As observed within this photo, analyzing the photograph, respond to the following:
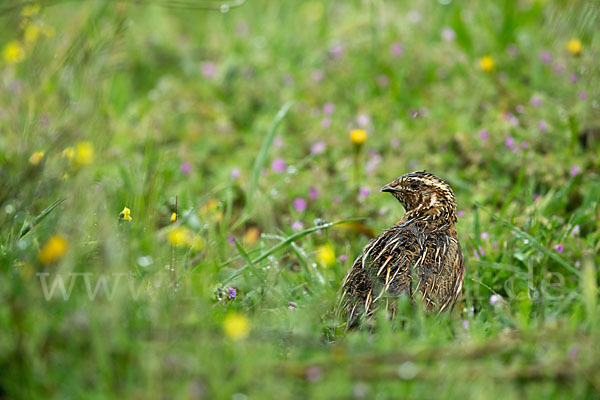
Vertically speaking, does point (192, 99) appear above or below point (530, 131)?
below

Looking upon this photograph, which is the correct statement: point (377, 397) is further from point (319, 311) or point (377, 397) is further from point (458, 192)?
point (458, 192)

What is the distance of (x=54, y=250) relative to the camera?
2.52 m

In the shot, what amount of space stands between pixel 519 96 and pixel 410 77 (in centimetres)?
99

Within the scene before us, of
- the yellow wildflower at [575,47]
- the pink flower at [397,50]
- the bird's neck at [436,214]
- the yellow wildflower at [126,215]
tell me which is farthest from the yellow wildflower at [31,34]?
the yellow wildflower at [575,47]

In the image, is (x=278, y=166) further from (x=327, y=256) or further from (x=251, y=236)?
(x=327, y=256)

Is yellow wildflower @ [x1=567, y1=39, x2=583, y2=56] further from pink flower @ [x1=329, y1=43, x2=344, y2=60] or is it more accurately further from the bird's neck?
the bird's neck

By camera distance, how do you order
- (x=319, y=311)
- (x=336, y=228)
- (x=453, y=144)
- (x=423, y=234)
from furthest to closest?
(x=453, y=144), (x=336, y=228), (x=423, y=234), (x=319, y=311)

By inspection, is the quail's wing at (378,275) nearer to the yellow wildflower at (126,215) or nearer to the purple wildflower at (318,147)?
the yellow wildflower at (126,215)

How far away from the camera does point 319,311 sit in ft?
11.0

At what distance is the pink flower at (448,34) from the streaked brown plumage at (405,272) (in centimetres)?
304

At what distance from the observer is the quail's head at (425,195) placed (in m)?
4.22

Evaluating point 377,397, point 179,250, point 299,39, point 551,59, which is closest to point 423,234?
point 179,250

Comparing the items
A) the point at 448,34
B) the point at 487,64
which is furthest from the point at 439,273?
the point at 448,34

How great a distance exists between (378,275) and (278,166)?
227 cm
